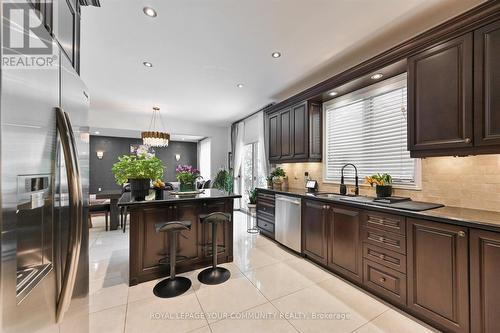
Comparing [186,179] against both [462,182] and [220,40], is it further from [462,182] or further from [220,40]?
[462,182]

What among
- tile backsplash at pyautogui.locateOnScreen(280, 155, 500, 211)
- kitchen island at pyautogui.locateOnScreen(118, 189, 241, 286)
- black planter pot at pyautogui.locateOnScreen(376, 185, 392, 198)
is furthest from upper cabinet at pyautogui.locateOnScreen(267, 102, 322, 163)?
kitchen island at pyautogui.locateOnScreen(118, 189, 241, 286)

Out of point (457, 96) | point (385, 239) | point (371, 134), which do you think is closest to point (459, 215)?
point (385, 239)

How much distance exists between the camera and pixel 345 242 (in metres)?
2.56

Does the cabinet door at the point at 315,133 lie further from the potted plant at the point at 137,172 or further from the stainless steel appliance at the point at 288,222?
the potted plant at the point at 137,172

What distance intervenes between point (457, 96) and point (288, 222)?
2.57m

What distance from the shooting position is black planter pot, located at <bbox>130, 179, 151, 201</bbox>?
2543 millimetres

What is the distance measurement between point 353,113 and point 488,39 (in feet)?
5.24

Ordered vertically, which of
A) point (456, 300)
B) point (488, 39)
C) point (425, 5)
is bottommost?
point (456, 300)

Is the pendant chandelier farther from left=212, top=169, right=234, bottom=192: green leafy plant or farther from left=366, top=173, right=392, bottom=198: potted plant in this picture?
left=366, top=173, right=392, bottom=198: potted plant

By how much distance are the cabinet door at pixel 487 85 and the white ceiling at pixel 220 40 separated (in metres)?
0.60

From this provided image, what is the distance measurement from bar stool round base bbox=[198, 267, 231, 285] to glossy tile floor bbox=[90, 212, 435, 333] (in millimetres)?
74

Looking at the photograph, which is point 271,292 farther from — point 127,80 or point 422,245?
point 127,80

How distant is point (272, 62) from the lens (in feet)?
10.2

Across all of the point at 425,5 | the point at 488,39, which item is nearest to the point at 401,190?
the point at 488,39
